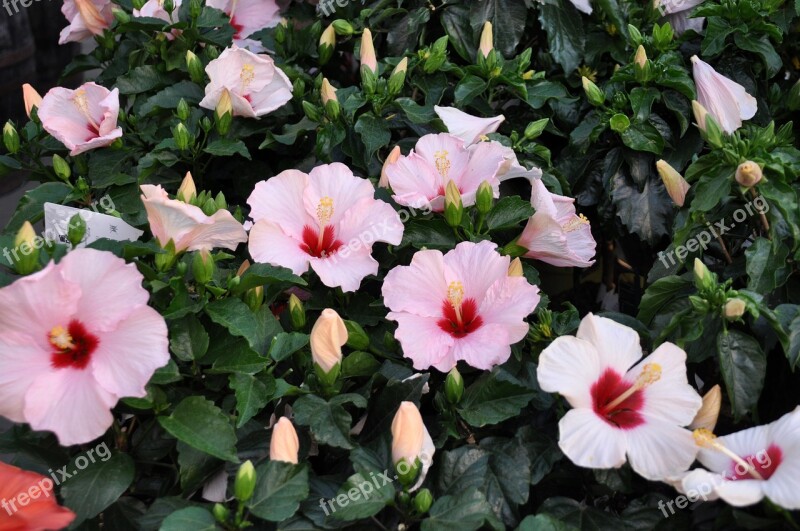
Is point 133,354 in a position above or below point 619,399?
above

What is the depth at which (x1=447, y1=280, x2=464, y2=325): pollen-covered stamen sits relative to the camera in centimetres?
109

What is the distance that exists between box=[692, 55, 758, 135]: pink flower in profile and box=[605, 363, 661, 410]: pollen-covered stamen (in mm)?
469

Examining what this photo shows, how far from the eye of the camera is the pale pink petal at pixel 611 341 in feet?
3.30

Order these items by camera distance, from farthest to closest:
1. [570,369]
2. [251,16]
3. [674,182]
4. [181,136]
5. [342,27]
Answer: [251,16], [342,27], [181,136], [674,182], [570,369]

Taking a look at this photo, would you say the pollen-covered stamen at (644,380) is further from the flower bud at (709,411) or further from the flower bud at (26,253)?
the flower bud at (26,253)

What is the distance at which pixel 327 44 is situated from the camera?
63.5 inches

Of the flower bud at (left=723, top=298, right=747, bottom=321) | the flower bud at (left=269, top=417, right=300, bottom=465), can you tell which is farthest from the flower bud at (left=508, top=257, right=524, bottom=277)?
the flower bud at (left=269, top=417, right=300, bottom=465)

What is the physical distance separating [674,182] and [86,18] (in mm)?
1137

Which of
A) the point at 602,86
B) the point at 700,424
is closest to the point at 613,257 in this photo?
the point at 602,86

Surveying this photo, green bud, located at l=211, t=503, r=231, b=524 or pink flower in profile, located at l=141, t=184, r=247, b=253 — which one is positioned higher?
→ pink flower in profile, located at l=141, t=184, r=247, b=253

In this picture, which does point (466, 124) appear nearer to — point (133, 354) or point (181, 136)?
point (181, 136)

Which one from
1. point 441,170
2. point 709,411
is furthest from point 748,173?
point 441,170

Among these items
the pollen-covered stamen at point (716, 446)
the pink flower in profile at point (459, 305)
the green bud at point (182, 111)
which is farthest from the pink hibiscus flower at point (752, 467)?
the green bud at point (182, 111)

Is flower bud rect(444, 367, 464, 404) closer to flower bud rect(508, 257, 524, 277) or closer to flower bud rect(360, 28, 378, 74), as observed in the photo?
flower bud rect(508, 257, 524, 277)
